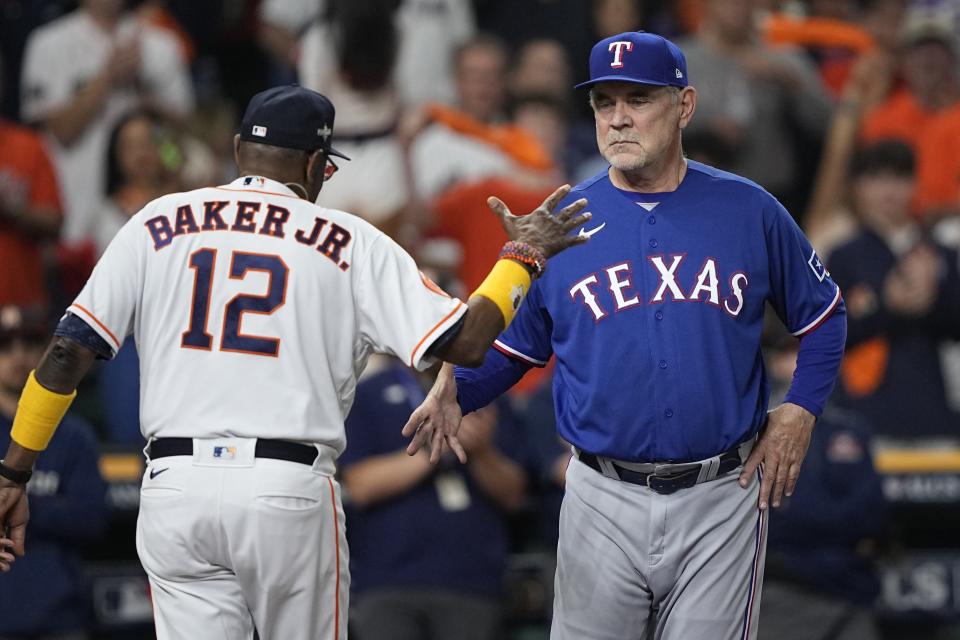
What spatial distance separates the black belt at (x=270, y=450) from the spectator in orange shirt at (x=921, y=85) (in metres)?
5.66

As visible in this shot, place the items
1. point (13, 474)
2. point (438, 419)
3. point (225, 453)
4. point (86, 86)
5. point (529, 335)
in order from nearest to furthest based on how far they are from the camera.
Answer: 1. point (225, 453)
2. point (13, 474)
3. point (438, 419)
4. point (529, 335)
5. point (86, 86)

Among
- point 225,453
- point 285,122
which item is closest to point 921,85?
point 285,122

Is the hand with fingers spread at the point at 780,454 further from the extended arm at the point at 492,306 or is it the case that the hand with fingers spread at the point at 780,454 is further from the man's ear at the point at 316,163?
the man's ear at the point at 316,163

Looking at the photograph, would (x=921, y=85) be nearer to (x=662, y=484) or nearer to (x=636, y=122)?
(x=636, y=122)

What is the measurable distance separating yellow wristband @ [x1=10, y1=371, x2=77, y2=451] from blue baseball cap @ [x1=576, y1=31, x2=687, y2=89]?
1641 millimetres

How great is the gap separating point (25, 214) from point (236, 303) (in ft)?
12.9

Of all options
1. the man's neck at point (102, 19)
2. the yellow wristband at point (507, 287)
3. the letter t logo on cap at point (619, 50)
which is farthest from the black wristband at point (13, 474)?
the man's neck at point (102, 19)

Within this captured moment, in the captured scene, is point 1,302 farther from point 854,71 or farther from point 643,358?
point 854,71

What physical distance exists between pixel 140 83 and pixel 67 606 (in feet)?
11.6

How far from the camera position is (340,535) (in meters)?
4.07

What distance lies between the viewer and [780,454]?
4188 mm

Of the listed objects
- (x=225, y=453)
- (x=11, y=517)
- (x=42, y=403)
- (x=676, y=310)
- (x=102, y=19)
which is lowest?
(x=11, y=517)

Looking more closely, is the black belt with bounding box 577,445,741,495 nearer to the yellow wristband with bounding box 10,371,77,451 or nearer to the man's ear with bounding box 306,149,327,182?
the man's ear with bounding box 306,149,327,182

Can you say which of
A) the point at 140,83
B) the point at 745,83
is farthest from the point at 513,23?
the point at 140,83
